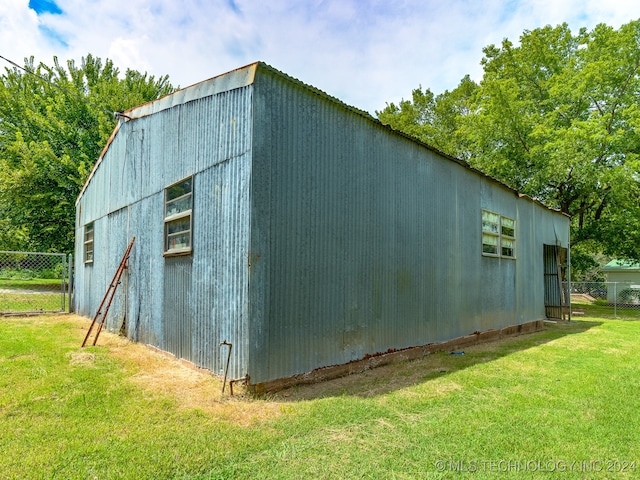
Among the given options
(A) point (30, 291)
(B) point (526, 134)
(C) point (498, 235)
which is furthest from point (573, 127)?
(A) point (30, 291)

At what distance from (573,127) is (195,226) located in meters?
15.9

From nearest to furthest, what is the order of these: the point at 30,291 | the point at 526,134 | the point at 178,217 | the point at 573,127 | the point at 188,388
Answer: the point at 188,388 → the point at 178,217 → the point at 30,291 → the point at 573,127 → the point at 526,134

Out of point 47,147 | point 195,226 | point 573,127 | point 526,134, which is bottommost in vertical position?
point 195,226

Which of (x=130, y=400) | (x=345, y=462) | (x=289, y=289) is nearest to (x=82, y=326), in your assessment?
(x=130, y=400)

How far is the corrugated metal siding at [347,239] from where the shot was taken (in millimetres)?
4215

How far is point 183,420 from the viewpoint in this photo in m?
3.32

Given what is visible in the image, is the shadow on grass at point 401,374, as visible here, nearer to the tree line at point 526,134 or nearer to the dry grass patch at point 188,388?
the dry grass patch at point 188,388

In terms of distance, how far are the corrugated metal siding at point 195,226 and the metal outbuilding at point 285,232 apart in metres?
0.02

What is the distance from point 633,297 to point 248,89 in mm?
25257

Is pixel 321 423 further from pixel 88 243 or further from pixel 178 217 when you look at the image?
pixel 88 243

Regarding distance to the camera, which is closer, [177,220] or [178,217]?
[178,217]

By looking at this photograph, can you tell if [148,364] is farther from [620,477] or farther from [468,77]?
[468,77]

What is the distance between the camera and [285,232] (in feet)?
14.3

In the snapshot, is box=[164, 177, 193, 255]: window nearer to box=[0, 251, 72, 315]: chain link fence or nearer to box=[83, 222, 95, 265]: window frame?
box=[83, 222, 95, 265]: window frame
